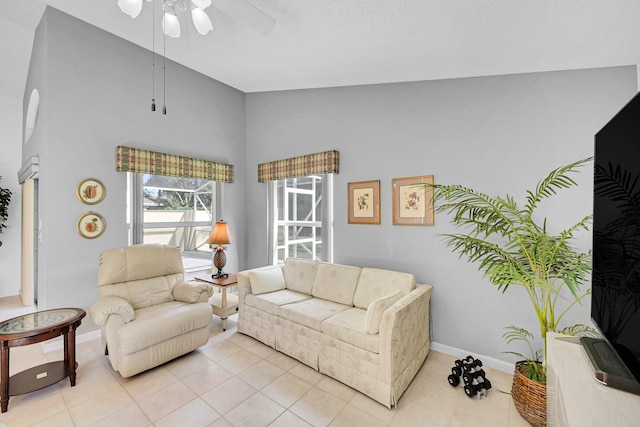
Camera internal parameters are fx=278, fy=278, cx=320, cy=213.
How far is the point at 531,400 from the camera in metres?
1.82

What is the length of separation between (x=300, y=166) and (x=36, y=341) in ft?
9.60

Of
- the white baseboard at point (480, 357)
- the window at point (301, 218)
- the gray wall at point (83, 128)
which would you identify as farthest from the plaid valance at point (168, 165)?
the white baseboard at point (480, 357)

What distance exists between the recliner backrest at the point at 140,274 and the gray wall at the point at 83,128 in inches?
21.5

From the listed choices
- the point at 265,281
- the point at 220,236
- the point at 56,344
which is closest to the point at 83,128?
the point at 220,236

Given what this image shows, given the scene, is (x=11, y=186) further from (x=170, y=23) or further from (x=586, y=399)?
(x=586, y=399)

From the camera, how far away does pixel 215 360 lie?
2621 millimetres

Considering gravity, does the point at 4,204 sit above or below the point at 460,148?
below

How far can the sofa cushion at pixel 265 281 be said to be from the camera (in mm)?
3141

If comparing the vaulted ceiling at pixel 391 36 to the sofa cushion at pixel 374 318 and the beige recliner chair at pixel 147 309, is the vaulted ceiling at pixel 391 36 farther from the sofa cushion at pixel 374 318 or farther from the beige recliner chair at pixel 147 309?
the beige recliner chair at pixel 147 309

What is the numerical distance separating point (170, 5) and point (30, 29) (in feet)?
8.87

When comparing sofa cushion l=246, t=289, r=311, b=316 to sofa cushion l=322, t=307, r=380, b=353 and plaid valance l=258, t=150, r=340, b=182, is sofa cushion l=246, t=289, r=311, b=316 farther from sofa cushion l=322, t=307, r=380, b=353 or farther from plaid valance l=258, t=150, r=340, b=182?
plaid valance l=258, t=150, r=340, b=182

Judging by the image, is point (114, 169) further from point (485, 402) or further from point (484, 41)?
point (485, 402)

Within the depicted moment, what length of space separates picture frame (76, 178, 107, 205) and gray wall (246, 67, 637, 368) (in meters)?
2.45

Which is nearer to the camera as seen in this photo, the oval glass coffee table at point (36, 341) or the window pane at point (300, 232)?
the oval glass coffee table at point (36, 341)
